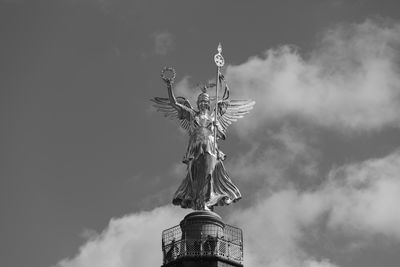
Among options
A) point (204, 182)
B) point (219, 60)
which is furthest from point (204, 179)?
point (219, 60)

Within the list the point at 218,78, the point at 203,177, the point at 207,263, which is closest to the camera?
the point at 207,263

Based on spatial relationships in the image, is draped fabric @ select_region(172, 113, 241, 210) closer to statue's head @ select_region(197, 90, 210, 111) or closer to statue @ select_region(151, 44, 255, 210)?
statue @ select_region(151, 44, 255, 210)

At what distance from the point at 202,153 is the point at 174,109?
4031mm

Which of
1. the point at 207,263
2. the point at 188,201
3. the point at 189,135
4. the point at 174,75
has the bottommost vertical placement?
the point at 207,263

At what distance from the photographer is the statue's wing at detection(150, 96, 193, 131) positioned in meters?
42.9

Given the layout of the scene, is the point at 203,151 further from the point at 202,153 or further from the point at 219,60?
the point at 219,60

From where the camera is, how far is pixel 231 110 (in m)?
44.4

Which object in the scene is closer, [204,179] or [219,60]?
[204,179]

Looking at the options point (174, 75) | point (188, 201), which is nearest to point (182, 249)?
point (188, 201)

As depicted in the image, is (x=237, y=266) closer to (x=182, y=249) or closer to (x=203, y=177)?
(x=182, y=249)

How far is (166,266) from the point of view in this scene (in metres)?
37.8

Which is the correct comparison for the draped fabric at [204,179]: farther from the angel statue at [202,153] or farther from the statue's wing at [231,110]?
the statue's wing at [231,110]

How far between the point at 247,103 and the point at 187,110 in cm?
414

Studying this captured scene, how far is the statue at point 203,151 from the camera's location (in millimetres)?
40531
